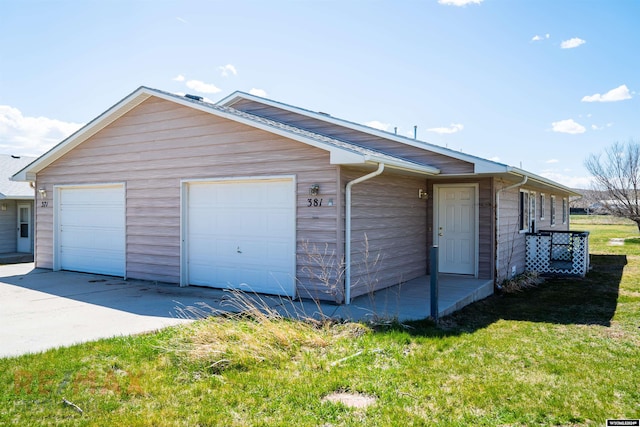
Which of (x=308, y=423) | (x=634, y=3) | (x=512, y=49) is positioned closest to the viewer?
(x=308, y=423)

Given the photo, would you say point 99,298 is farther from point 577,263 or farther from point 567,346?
point 577,263

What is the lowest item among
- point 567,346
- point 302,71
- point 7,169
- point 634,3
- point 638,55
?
point 567,346

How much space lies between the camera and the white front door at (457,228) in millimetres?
10773

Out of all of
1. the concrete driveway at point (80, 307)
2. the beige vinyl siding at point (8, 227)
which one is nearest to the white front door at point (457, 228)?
the concrete driveway at point (80, 307)

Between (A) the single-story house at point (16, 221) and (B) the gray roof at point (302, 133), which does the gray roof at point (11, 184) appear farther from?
(B) the gray roof at point (302, 133)

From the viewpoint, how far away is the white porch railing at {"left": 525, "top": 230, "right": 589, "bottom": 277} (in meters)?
12.4

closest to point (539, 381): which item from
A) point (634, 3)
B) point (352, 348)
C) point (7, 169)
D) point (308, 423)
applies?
point (352, 348)

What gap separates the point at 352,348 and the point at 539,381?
1.92 meters

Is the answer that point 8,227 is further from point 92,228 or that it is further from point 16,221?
point 92,228

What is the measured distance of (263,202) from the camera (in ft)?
28.6

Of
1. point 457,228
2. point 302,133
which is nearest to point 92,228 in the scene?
point 302,133

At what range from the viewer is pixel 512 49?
1205 cm

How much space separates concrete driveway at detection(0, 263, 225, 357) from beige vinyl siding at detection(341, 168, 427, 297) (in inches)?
101

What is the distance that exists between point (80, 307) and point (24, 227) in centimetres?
1269
